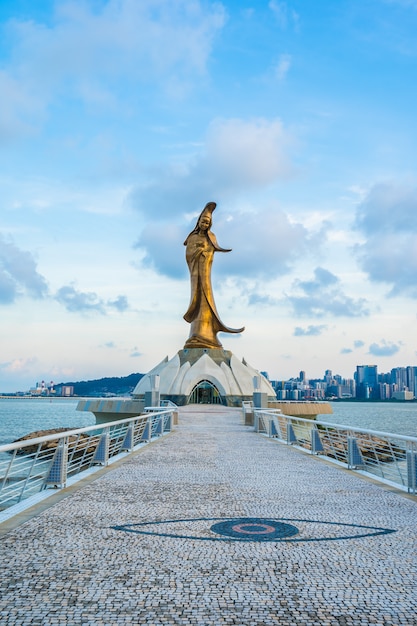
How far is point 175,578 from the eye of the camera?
4.07 meters

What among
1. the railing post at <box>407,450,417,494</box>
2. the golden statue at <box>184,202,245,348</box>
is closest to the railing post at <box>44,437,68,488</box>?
the railing post at <box>407,450,417,494</box>

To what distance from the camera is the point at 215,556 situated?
182 inches

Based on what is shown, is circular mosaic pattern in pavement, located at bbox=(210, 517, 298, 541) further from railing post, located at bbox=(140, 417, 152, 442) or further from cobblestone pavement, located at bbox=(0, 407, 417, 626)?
railing post, located at bbox=(140, 417, 152, 442)

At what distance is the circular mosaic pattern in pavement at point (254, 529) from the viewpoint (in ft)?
17.4

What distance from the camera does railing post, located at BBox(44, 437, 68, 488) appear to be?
7.68m

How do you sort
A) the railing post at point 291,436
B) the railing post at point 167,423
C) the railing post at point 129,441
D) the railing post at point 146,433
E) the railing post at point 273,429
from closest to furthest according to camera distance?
1. the railing post at point 129,441
2. the railing post at point 291,436
3. the railing post at point 146,433
4. the railing post at point 273,429
5. the railing post at point 167,423

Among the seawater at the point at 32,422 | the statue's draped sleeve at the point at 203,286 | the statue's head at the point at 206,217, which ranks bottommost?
the seawater at the point at 32,422

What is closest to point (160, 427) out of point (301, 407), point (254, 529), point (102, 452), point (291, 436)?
point (291, 436)

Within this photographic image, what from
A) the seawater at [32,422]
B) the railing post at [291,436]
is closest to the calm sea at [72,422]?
the seawater at [32,422]

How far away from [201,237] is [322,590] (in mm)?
40293

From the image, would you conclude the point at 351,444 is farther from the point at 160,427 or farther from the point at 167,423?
the point at 167,423

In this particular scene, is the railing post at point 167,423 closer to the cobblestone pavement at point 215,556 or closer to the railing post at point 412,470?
the cobblestone pavement at point 215,556

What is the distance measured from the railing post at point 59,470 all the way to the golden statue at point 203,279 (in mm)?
34985

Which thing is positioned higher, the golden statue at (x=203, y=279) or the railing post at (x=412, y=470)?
the golden statue at (x=203, y=279)
